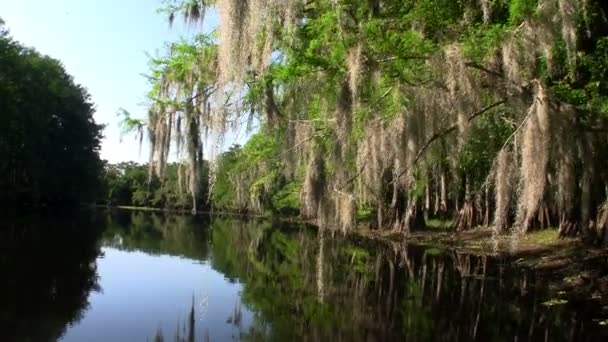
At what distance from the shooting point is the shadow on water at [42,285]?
30.1ft

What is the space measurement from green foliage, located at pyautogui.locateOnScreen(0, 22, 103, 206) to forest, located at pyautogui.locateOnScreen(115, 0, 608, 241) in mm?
29144

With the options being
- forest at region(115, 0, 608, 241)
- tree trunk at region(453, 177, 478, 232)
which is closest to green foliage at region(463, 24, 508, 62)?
forest at region(115, 0, 608, 241)

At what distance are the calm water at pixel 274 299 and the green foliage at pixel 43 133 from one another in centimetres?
2019

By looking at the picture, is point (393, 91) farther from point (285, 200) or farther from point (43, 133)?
point (285, 200)

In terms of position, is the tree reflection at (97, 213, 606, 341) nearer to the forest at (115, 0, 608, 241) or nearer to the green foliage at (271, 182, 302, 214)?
the forest at (115, 0, 608, 241)

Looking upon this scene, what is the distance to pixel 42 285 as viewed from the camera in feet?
41.8

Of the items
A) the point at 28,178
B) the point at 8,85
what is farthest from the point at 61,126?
the point at 8,85

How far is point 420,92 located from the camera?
9219mm

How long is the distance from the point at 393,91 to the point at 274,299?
528 cm

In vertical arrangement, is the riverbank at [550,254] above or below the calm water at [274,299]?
above

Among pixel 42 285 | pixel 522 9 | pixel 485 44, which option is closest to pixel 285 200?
pixel 42 285

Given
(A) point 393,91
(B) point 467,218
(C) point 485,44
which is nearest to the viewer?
(C) point 485,44

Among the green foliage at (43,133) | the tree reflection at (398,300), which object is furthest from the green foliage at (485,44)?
the green foliage at (43,133)

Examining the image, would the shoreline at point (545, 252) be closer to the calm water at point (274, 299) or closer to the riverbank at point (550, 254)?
the riverbank at point (550, 254)
